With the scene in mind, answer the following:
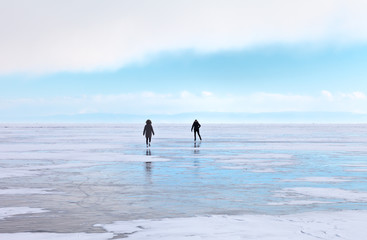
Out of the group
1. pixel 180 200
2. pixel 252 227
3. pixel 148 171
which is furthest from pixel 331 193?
pixel 148 171

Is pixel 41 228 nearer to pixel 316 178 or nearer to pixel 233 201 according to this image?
pixel 233 201

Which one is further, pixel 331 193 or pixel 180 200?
pixel 331 193

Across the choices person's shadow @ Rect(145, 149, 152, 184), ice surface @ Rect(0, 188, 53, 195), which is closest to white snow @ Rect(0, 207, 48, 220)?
ice surface @ Rect(0, 188, 53, 195)

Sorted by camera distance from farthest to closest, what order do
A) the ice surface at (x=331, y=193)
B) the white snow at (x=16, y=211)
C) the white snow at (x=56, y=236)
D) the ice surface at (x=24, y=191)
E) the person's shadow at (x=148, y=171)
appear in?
the person's shadow at (x=148, y=171) → the ice surface at (x=24, y=191) → the ice surface at (x=331, y=193) → the white snow at (x=16, y=211) → the white snow at (x=56, y=236)

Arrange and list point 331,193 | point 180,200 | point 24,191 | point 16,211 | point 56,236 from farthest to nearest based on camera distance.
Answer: point 24,191 → point 331,193 → point 180,200 → point 16,211 → point 56,236

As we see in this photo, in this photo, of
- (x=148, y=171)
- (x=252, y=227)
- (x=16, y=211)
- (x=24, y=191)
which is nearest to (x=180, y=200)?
(x=252, y=227)

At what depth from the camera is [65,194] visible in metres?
11.8

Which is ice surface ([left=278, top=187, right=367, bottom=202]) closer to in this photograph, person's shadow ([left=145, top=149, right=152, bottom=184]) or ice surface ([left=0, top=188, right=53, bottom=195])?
person's shadow ([left=145, top=149, right=152, bottom=184])

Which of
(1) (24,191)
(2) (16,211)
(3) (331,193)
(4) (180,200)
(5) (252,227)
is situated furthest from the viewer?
(1) (24,191)

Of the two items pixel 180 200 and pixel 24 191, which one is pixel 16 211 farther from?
pixel 180 200

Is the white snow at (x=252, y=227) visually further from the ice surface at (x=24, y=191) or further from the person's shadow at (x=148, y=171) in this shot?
the person's shadow at (x=148, y=171)

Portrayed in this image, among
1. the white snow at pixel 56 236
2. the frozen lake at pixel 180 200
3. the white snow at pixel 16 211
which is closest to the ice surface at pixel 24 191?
the frozen lake at pixel 180 200

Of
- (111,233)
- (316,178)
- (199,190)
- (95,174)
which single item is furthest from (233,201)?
(95,174)

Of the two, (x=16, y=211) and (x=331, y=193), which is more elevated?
(x=16, y=211)
